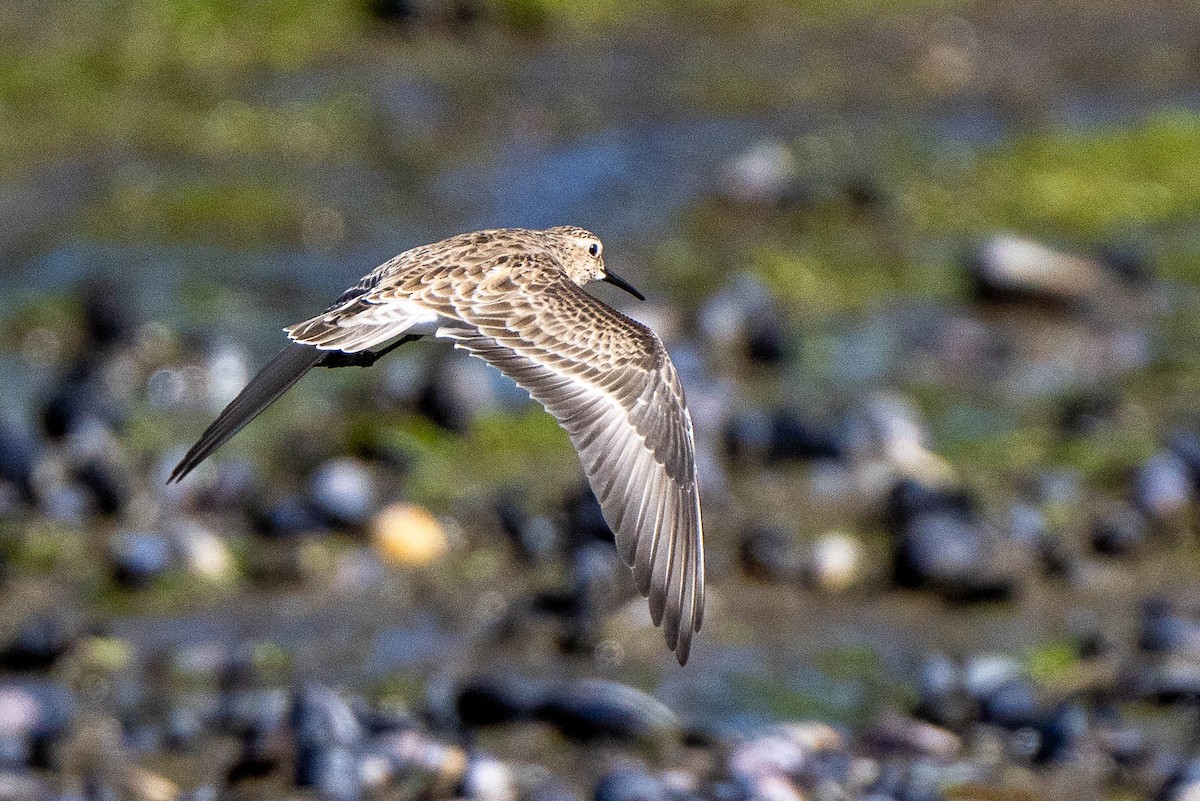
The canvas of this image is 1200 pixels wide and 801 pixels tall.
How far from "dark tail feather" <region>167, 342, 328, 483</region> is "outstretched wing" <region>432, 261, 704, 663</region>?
52 cm

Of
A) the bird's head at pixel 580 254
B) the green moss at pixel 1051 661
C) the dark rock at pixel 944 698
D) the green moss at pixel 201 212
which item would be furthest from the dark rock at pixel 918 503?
the green moss at pixel 201 212

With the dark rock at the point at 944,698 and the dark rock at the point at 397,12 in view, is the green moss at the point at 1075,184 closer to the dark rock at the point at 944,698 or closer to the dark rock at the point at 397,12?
the dark rock at the point at 397,12

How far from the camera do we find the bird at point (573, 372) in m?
6.20

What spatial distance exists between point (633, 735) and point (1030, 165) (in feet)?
23.9

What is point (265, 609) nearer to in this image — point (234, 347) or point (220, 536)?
point (220, 536)

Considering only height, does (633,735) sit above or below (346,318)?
below

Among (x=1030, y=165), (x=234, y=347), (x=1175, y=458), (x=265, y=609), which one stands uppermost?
(x=1030, y=165)

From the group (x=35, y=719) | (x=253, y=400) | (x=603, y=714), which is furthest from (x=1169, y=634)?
(x=35, y=719)

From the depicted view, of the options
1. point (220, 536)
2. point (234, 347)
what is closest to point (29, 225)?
point (234, 347)

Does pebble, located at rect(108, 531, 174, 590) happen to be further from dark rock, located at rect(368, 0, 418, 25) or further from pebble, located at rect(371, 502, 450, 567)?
dark rock, located at rect(368, 0, 418, 25)

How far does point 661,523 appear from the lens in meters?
6.28

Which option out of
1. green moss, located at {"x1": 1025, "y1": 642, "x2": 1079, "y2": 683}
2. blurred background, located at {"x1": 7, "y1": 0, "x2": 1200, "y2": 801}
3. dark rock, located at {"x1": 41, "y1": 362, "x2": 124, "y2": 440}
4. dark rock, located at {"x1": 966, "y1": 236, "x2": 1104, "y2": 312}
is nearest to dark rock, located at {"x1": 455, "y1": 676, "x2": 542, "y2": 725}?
blurred background, located at {"x1": 7, "y1": 0, "x2": 1200, "y2": 801}

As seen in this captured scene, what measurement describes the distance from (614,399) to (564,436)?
357 centimetres

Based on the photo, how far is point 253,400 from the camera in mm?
6297
